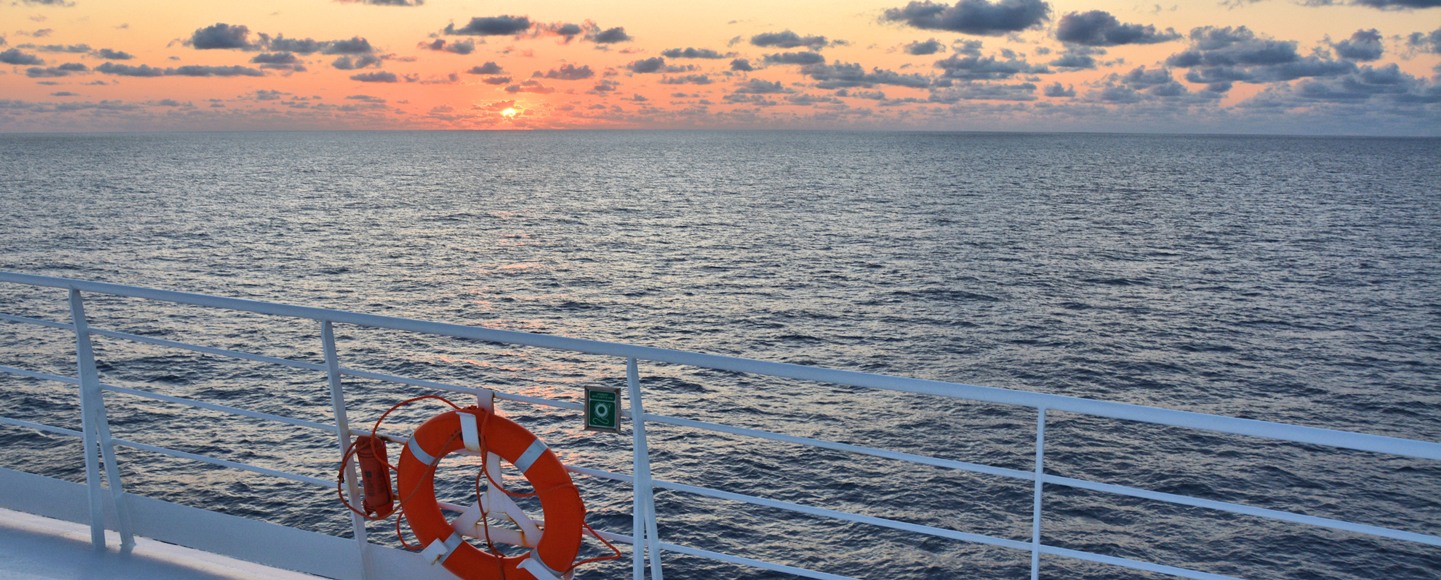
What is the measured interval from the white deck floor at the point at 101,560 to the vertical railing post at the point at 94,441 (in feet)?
0.21

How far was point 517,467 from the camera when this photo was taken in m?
2.75

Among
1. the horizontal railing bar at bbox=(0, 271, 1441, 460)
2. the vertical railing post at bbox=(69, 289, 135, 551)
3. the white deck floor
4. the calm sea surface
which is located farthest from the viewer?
the calm sea surface

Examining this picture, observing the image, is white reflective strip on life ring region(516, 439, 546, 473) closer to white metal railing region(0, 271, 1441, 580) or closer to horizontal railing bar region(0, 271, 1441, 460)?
white metal railing region(0, 271, 1441, 580)

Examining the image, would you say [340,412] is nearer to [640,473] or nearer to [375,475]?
[375,475]

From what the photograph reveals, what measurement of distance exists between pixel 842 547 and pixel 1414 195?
6896 centimetres

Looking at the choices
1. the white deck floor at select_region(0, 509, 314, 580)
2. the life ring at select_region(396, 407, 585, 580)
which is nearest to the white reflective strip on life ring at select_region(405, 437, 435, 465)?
the life ring at select_region(396, 407, 585, 580)

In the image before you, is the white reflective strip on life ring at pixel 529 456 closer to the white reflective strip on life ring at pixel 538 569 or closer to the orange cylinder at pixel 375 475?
the white reflective strip on life ring at pixel 538 569

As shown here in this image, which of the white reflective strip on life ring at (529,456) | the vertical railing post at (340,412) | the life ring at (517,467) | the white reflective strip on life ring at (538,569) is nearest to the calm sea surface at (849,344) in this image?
the vertical railing post at (340,412)

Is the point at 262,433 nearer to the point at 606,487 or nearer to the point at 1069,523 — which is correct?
the point at 606,487

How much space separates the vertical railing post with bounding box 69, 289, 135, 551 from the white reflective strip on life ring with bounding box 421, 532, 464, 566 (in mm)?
954

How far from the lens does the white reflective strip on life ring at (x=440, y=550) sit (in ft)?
9.75

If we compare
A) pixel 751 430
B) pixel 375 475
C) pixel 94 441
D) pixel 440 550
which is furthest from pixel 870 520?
pixel 94 441

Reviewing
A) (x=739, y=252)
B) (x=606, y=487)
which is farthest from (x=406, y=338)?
(x=739, y=252)

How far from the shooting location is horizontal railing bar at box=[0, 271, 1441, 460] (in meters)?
1.87
